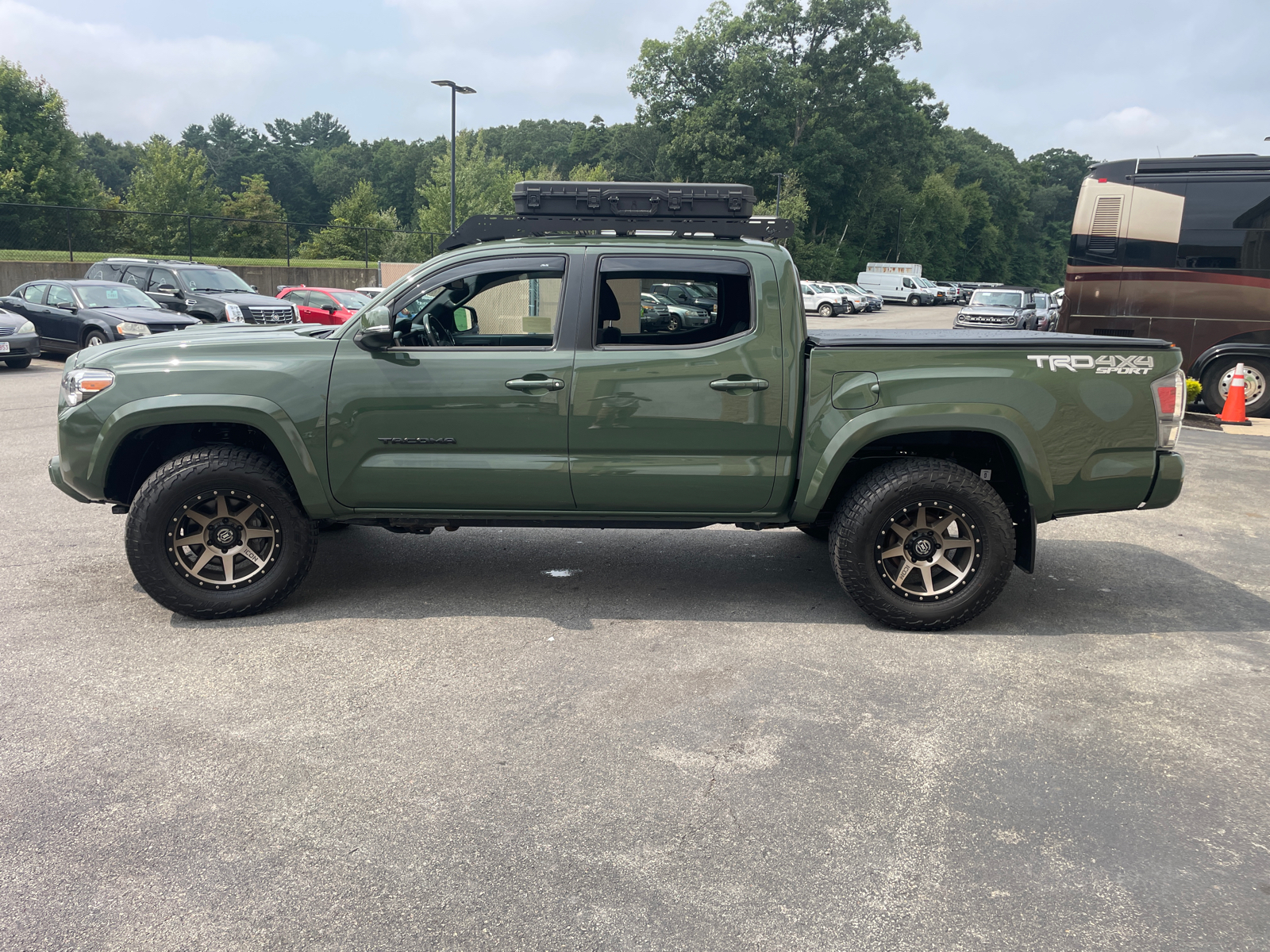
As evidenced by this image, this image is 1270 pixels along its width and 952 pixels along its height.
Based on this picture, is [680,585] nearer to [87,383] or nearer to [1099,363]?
[1099,363]

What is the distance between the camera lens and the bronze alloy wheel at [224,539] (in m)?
4.93

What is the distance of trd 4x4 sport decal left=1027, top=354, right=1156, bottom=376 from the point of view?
4.88 meters

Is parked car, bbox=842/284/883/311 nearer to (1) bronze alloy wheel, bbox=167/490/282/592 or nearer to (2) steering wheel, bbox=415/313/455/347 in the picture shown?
(2) steering wheel, bbox=415/313/455/347

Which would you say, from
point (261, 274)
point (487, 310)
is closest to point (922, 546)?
point (487, 310)

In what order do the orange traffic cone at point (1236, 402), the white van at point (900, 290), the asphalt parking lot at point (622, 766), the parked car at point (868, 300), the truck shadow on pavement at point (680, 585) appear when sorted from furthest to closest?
the white van at point (900, 290) → the parked car at point (868, 300) → the orange traffic cone at point (1236, 402) → the truck shadow on pavement at point (680, 585) → the asphalt parking lot at point (622, 766)

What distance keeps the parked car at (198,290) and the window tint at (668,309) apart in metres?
16.4

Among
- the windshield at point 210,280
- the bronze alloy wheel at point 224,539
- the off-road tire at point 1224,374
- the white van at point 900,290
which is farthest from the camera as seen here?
the white van at point 900,290

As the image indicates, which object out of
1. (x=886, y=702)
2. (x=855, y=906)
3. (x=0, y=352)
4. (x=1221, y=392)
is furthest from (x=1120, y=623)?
(x=0, y=352)

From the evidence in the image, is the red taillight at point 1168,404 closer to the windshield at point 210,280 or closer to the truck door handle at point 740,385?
the truck door handle at point 740,385

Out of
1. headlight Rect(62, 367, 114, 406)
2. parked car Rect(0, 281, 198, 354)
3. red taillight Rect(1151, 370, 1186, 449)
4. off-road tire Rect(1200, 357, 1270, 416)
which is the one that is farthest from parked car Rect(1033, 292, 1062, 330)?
headlight Rect(62, 367, 114, 406)

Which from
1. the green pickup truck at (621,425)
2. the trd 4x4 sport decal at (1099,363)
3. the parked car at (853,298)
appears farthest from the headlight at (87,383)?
the parked car at (853,298)

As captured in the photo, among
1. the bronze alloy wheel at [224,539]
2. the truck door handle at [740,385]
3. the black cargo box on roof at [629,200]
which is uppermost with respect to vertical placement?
the black cargo box on roof at [629,200]

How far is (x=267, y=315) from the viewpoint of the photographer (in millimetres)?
20125

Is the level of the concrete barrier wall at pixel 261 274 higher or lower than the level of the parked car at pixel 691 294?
higher
